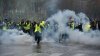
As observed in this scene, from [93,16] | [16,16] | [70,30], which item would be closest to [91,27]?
[70,30]

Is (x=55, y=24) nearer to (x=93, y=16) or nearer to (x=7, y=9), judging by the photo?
(x=93, y=16)

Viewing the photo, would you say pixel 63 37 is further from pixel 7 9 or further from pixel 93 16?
pixel 7 9

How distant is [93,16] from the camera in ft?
155

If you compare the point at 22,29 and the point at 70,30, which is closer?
the point at 70,30

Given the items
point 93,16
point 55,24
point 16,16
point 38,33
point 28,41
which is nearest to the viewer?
point 38,33

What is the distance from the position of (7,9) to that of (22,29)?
23095mm

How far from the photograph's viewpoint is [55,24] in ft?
99.2

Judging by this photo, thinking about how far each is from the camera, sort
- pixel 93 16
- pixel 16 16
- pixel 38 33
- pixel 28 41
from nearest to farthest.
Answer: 1. pixel 38 33
2. pixel 28 41
3. pixel 93 16
4. pixel 16 16

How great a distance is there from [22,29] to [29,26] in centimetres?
152

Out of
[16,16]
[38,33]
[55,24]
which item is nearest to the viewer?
[38,33]

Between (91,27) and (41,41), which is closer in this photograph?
(41,41)

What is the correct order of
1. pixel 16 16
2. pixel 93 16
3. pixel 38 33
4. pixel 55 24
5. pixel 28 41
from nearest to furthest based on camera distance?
pixel 38 33 → pixel 28 41 → pixel 55 24 → pixel 93 16 → pixel 16 16

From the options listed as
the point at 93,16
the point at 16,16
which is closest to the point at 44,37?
the point at 93,16

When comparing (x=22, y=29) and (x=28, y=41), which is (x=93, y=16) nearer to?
→ (x=22, y=29)
